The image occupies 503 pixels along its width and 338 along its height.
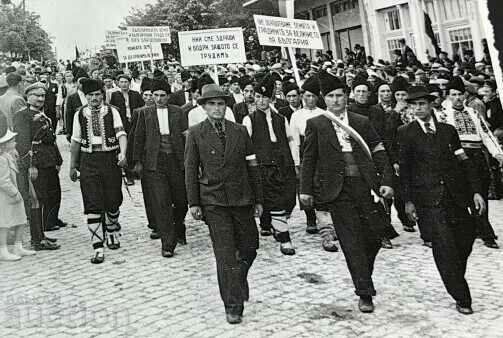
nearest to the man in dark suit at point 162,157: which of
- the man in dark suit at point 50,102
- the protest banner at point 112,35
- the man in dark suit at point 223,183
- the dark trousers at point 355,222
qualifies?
the man in dark suit at point 223,183

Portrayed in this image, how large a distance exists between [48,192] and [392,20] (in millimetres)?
17637

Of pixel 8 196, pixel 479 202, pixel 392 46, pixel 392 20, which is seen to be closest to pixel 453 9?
pixel 392 20

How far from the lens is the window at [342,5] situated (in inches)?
1028

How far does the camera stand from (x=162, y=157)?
7.45 m

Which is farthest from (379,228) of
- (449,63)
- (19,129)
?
(449,63)

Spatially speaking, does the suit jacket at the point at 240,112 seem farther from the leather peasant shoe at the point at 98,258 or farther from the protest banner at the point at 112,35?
the protest banner at the point at 112,35

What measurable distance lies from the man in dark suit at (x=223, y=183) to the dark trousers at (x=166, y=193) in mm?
1925

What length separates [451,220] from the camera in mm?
5246

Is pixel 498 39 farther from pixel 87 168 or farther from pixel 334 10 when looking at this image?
pixel 334 10

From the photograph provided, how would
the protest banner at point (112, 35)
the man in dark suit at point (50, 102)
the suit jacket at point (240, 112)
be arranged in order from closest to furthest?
1. the suit jacket at point (240, 112)
2. the man in dark suit at point (50, 102)
3. the protest banner at point (112, 35)

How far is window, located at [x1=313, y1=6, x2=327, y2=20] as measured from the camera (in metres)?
29.6

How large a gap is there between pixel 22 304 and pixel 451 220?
4099 millimetres

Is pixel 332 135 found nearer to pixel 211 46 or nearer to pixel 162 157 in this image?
pixel 162 157

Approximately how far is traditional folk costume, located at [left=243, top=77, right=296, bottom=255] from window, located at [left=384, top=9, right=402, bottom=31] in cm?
1643
